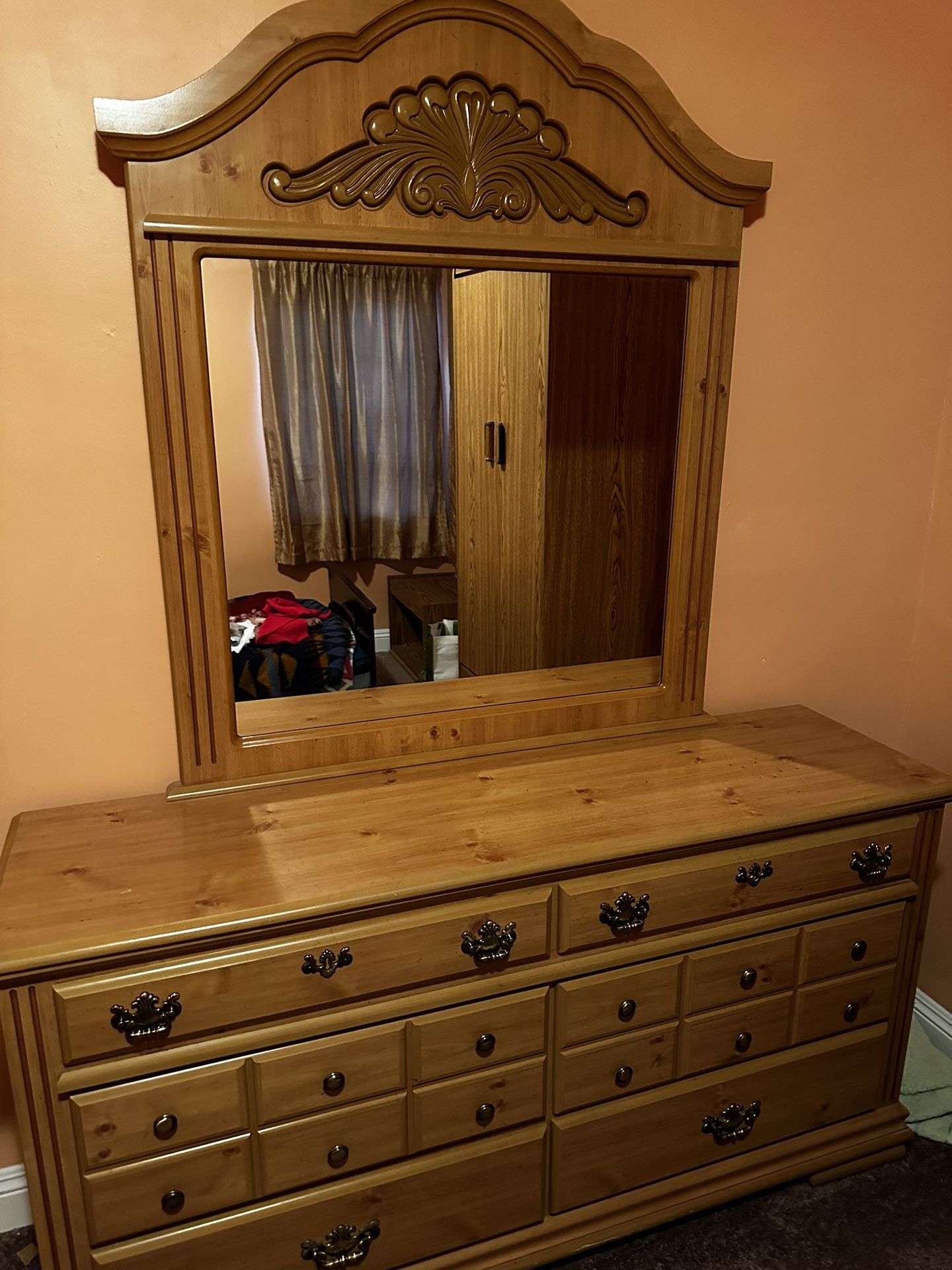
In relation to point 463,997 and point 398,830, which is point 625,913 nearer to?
point 463,997

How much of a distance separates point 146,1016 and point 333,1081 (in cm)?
30

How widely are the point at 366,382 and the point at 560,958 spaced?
98cm

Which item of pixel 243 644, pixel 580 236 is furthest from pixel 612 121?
pixel 243 644

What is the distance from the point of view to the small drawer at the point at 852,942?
1.64 m

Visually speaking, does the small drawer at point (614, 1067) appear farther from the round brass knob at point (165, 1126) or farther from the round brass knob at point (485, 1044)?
the round brass knob at point (165, 1126)

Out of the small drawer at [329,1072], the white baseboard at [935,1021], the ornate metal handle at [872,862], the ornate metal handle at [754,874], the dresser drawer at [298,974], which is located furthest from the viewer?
the white baseboard at [935,1021]

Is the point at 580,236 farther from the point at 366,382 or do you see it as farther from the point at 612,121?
the point at 366,382

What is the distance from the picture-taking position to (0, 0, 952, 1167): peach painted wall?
1.30m

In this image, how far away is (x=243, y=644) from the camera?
1.52 m

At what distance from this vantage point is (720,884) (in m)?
1.51

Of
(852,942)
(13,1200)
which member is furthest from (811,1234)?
(13,1200)

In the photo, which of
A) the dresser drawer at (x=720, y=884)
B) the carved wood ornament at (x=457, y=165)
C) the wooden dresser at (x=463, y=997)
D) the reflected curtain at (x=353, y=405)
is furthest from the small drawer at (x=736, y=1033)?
the carved wood ornament at (x=457, y=165)

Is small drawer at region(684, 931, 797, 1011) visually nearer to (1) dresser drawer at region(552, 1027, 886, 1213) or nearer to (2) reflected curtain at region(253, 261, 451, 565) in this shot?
(1) dresser drawer at region(552, 1027, 886, 1213)

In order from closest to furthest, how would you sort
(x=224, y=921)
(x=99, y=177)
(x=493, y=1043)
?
(x=224, y=921), (x=99, y=177), (x=493, y=1043)
